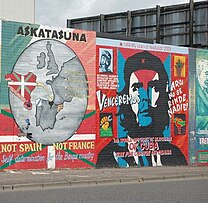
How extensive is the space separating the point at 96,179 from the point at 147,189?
2188 millimetres

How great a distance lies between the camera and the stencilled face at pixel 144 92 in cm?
2405

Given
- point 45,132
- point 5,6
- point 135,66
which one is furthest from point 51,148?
point 5,6

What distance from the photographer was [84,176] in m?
19.4

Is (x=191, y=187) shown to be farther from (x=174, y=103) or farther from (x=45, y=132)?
(x=174, y=103)

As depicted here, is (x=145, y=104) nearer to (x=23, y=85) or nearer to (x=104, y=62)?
(x=104, y=62)

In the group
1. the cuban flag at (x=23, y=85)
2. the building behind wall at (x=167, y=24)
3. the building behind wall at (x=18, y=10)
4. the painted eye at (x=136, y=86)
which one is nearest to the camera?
the cuban flag at (x=23, y=85)

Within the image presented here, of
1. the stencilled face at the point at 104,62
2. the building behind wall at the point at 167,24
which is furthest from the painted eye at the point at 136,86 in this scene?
the building behind wall at the point at 167,24

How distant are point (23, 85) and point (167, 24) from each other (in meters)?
17.2

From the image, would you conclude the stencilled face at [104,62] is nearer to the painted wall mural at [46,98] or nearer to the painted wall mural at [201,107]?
the painted wall mural at [46,98]

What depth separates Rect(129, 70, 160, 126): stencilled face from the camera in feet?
78.9

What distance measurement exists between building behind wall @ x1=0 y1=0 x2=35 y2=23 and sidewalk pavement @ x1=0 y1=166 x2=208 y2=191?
16.8 meters

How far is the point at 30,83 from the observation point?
21062mm

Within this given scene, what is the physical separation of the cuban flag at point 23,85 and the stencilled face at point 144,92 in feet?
15.4

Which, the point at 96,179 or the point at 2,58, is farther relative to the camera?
the point at 2,58
